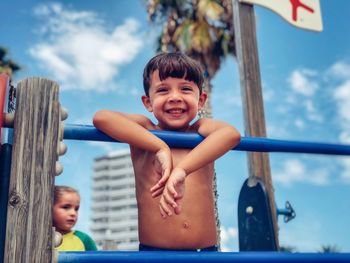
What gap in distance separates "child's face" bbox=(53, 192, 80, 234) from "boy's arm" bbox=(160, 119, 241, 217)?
1.55 metres

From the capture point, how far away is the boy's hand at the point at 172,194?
1.30m

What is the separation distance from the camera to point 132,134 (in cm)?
154

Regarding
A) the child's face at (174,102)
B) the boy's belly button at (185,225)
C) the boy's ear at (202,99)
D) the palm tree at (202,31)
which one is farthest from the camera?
the palm tree at (202,31)

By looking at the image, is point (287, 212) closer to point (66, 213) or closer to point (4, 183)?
point (66, 213)

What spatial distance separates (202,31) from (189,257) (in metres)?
9.28

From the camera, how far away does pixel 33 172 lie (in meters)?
1.26

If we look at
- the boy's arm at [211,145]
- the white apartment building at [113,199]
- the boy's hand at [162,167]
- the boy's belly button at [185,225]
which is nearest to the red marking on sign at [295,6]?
the boy's arm at [211,145]

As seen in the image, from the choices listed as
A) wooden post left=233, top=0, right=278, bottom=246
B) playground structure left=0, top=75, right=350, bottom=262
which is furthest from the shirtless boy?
wooden post left=233, top=0, right=278, bottom=246

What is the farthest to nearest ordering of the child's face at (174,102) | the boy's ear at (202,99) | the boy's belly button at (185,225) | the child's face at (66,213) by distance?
the child's face at (66,213)
the boy's ear at (202,99)
the child's face at (174,102)
the boy's belly button at (185,225)

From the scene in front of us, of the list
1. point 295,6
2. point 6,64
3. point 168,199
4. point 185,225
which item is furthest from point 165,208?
point 6,64

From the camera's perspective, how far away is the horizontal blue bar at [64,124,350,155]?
1453 millimetres

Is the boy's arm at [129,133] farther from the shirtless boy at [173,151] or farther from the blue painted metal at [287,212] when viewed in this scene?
the blue painted metal at [287,212]

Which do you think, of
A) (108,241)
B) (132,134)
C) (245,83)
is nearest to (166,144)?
(132,134)

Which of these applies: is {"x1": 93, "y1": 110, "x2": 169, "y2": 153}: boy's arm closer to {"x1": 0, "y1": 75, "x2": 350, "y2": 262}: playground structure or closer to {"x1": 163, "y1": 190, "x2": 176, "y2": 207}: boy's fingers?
{"x1": 0, "y1": 75, "x2": 350, "y2": 262}: playground structure
